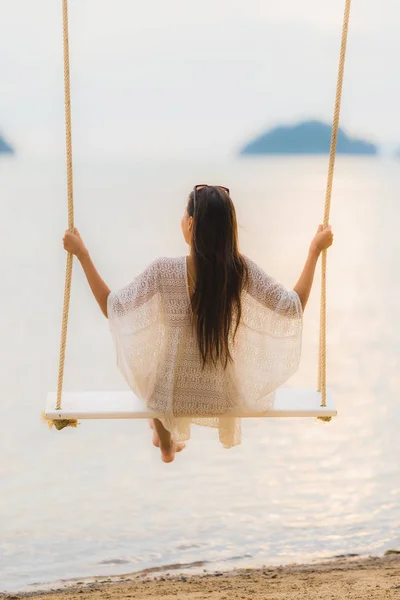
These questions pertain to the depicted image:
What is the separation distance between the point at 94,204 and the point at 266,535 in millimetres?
19571

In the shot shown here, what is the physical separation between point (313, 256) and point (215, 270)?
311 millimetres

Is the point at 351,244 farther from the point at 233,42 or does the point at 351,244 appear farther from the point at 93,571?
the point at 233,42

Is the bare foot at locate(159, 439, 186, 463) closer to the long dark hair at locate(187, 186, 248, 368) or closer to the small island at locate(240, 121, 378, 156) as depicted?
the long dark hair at locate(187, 186, 248, 368)

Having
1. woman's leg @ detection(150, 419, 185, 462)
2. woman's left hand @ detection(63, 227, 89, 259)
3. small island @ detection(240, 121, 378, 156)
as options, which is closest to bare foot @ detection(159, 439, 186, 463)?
woman's leg @ detection(150, 419, 185, 462)

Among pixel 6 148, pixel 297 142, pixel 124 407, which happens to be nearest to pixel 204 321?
pixel 124 407

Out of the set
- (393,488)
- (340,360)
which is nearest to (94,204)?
(340,360)

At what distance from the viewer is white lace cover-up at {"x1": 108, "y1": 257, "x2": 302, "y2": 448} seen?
267 centimetres

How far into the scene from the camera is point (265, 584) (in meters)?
3.54

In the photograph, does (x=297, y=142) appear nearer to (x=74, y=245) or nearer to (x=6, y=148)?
(x=6, y=148)

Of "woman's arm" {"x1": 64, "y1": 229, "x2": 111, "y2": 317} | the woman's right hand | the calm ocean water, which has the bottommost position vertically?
the calm ocean water

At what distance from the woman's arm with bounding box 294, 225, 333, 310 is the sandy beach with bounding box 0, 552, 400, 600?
1.16m

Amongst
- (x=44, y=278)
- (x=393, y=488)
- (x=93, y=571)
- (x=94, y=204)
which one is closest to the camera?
(x=93, y=571)

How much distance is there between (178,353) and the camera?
2699 mm

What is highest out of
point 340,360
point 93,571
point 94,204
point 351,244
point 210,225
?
point 94,204
